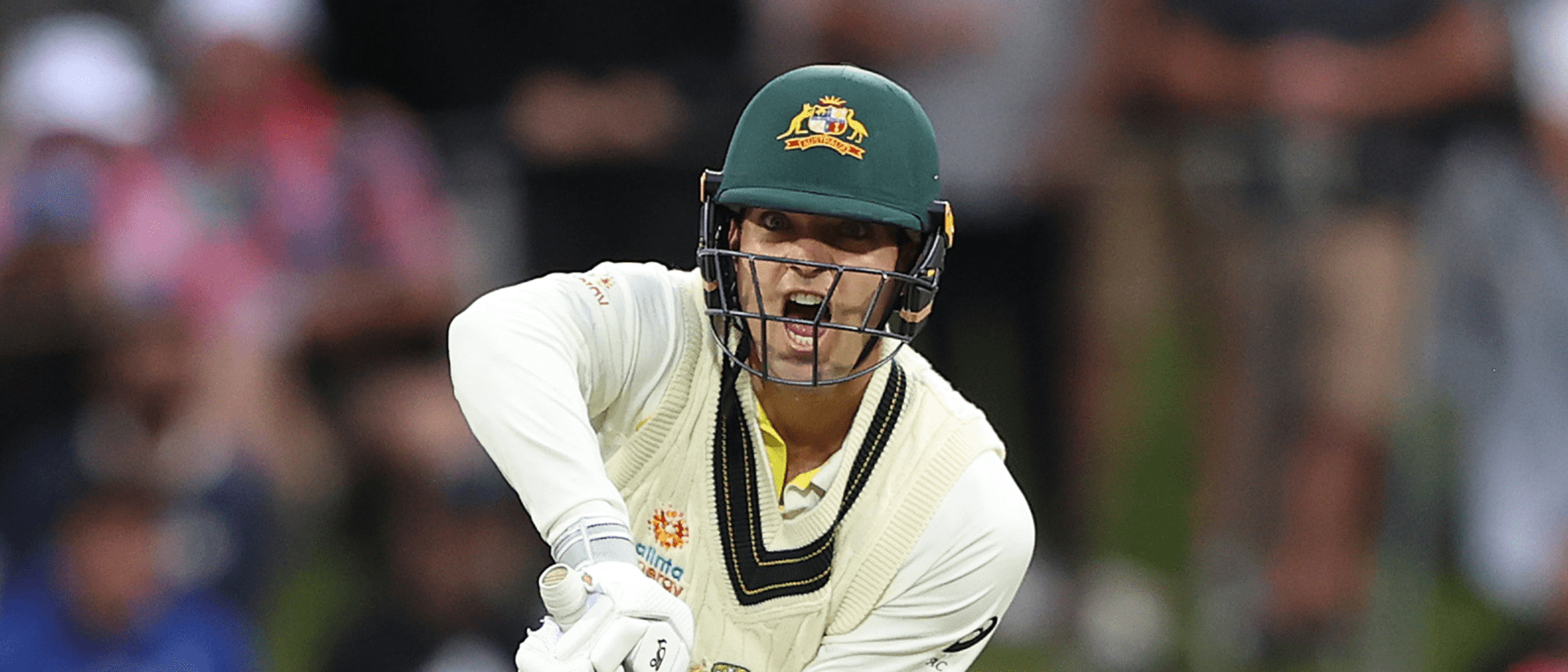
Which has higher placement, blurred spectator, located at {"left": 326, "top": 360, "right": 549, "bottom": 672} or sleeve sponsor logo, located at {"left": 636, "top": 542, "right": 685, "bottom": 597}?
sleeve sponsor logo, located at {"left": 636, "top": 542, "right": 685, "bottom": 597}

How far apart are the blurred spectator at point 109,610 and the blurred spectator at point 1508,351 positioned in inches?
171

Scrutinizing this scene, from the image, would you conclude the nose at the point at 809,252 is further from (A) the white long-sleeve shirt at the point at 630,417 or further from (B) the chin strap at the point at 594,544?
(B) the chin strap at the point at 594,544

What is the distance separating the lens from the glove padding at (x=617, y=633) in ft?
9.29

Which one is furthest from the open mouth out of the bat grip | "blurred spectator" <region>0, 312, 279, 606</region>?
"blurred spectator" <region>0, 312, 279, 606</region>

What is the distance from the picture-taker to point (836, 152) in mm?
3344

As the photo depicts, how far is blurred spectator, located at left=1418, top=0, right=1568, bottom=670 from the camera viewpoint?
7.04 meters

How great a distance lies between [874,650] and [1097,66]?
4032 mm

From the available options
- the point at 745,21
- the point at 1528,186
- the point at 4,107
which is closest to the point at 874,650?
the point at 745,21

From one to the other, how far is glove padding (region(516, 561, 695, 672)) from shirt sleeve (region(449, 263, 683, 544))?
6.3 inches

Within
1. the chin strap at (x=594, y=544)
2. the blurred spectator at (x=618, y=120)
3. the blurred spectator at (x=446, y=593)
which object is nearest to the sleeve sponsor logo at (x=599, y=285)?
the chin strap at (x=594, y=544)

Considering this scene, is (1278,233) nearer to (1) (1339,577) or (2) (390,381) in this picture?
(1) (1339,577)

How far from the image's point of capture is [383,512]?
22.1ft

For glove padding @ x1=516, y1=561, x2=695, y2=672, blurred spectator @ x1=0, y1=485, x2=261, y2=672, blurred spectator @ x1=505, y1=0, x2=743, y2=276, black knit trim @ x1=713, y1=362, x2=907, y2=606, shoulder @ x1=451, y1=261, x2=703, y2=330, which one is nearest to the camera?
glove padding @ x1=516, y1=561, x2=695, y2=672

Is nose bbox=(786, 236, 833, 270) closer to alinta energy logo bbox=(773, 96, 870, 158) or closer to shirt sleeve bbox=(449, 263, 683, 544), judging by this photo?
alinta energy logo bbox=(773, 96, 870, 158)
